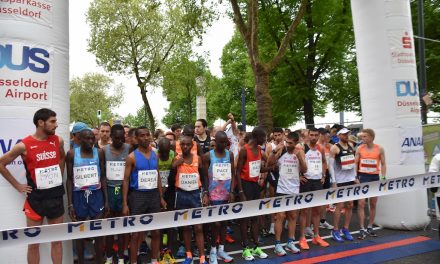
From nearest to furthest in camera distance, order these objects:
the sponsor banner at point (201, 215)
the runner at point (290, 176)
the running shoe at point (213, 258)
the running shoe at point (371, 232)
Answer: the sponsor banner at point (201, 215), the running shoe at point (213, 258), the runner at point (290, 176), the running shoe at point (371, 232)

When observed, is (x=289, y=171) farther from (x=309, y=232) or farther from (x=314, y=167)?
(x=309, y=232)

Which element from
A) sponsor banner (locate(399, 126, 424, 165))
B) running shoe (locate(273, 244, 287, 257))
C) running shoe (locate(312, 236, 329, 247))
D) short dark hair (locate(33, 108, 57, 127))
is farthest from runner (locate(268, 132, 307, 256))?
short dark hair (locate(33, 108, 57, 127))

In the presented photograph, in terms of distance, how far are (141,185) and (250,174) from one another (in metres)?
1.75

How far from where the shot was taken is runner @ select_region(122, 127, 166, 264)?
5.09 m

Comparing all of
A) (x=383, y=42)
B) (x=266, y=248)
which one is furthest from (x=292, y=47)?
(x=266, y=248)

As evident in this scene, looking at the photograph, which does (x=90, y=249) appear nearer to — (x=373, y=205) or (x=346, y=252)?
(x=346, y=252)

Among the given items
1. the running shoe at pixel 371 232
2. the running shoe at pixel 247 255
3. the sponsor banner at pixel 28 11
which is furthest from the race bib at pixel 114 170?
the running shoe at pixel 371 232

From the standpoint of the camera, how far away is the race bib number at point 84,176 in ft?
15.6

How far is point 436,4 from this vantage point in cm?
1820

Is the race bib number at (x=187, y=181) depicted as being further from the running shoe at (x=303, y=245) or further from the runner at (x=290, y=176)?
the running shoe at (x=303, y=245)

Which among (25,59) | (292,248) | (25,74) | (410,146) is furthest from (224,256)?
(410,146)

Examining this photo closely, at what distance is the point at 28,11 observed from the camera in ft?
14.6

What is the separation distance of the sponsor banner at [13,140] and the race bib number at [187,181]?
202 centimetres

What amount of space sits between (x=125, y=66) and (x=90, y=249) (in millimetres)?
22998
